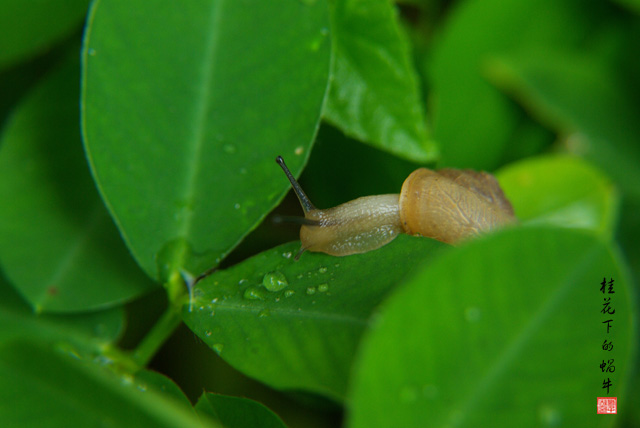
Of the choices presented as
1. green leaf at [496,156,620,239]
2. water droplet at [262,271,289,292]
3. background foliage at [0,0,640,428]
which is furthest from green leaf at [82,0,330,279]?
green leaf at [496,156,620,239]

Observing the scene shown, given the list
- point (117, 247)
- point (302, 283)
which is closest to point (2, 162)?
point (117, 247)

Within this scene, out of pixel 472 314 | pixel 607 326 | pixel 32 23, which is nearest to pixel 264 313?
pixel 472 314

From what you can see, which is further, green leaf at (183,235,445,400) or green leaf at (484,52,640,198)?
green leaf at (484,52,640,198)

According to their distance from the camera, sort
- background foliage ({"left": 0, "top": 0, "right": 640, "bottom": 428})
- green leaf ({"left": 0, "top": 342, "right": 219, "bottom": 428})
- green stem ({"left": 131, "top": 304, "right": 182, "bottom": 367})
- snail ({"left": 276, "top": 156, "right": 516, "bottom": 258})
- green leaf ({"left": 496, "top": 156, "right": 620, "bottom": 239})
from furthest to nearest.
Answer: green leaf ({"left": 496, "top": 156, "right": 620, "bottom": 239}) < snail ({"left": 276, "top": 156, "right": 516, "bottom": 258}) < green stem ({"left": 131, "top": 304, "right": 182, "bottom": 367}) < background foliage ({"left": 0, "top": 0, "right": 640, "bottom": 428}) < green leaf ({"left": 0, "top": 342, "right": 219, "bottom": 428})

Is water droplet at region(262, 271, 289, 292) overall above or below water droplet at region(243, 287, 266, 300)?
above

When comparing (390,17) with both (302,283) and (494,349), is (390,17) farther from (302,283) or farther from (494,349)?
(494,349)

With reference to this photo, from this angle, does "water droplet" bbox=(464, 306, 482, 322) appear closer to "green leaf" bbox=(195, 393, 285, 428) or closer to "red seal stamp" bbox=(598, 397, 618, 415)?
"red seal stamp" bbox=(598, 397, 618, 415)

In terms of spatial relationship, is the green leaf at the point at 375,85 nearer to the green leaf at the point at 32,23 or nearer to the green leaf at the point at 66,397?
the green leaf at the point at 32,23
